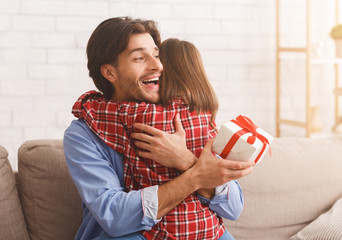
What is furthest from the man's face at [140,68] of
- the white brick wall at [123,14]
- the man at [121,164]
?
the white brick wall at [123,14]

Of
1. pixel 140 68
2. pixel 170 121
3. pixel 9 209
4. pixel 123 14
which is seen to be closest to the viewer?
pixel 170 121

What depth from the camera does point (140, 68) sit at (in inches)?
60.5

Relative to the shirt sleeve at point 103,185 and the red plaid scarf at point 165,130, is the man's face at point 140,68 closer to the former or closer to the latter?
the red plaid scarf at point 165,130

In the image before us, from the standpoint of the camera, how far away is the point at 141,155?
1401 mm

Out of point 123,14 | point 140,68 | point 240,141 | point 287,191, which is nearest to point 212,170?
point 240,141

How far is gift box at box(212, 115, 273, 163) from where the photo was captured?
50.9 inches

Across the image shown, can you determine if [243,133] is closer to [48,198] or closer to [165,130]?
[165,130]

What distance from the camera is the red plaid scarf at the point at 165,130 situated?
1.39m

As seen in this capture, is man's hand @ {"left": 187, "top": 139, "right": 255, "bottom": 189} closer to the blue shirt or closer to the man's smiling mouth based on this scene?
the blue shirt

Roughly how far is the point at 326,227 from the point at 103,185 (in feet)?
2.69

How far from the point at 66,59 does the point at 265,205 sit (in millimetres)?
2002

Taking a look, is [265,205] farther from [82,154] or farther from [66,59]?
[66,59]

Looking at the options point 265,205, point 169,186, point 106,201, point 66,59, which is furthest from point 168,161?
point 66,59

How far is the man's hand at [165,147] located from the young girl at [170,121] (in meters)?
0.03
